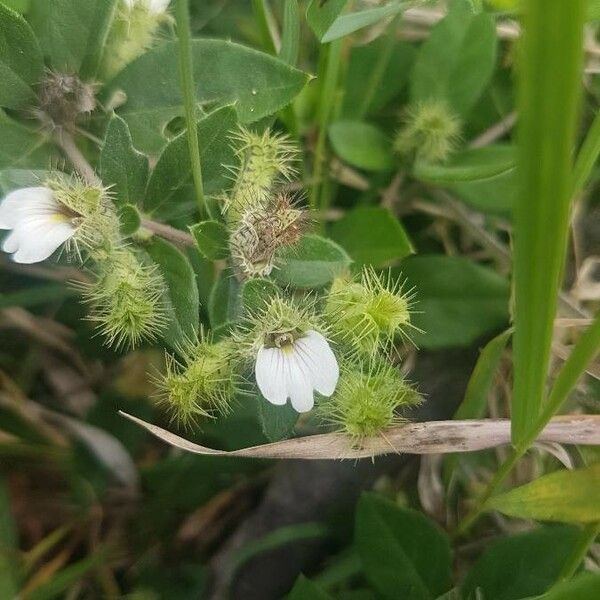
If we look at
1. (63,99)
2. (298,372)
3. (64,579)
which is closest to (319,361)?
(298,372)

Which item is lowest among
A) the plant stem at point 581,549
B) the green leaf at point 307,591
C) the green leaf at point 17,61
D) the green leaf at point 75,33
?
the green leaf at point 307,591

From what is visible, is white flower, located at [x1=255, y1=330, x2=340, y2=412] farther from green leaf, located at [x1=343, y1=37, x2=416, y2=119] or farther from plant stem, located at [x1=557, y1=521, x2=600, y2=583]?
green leaf, located at [x1=343, y1=37, x2=416, y2=119]

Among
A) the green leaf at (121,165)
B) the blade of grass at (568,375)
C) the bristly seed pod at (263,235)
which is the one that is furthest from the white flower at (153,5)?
the blade of grass at (568,375)

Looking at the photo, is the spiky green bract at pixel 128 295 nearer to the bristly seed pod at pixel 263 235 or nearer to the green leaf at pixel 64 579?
the bristly seed pod at pixel 263 235

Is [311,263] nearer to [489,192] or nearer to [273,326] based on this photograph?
[273,326]

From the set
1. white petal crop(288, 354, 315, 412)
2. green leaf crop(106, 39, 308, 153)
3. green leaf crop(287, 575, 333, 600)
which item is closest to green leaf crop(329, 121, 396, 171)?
green leaf crop(106, 39, 308, 153)

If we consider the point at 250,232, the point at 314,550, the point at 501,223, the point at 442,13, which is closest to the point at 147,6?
the point at 250,232

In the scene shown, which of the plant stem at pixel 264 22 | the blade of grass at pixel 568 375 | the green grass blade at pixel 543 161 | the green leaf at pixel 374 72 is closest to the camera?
the green grass blade at pixel 543 161
